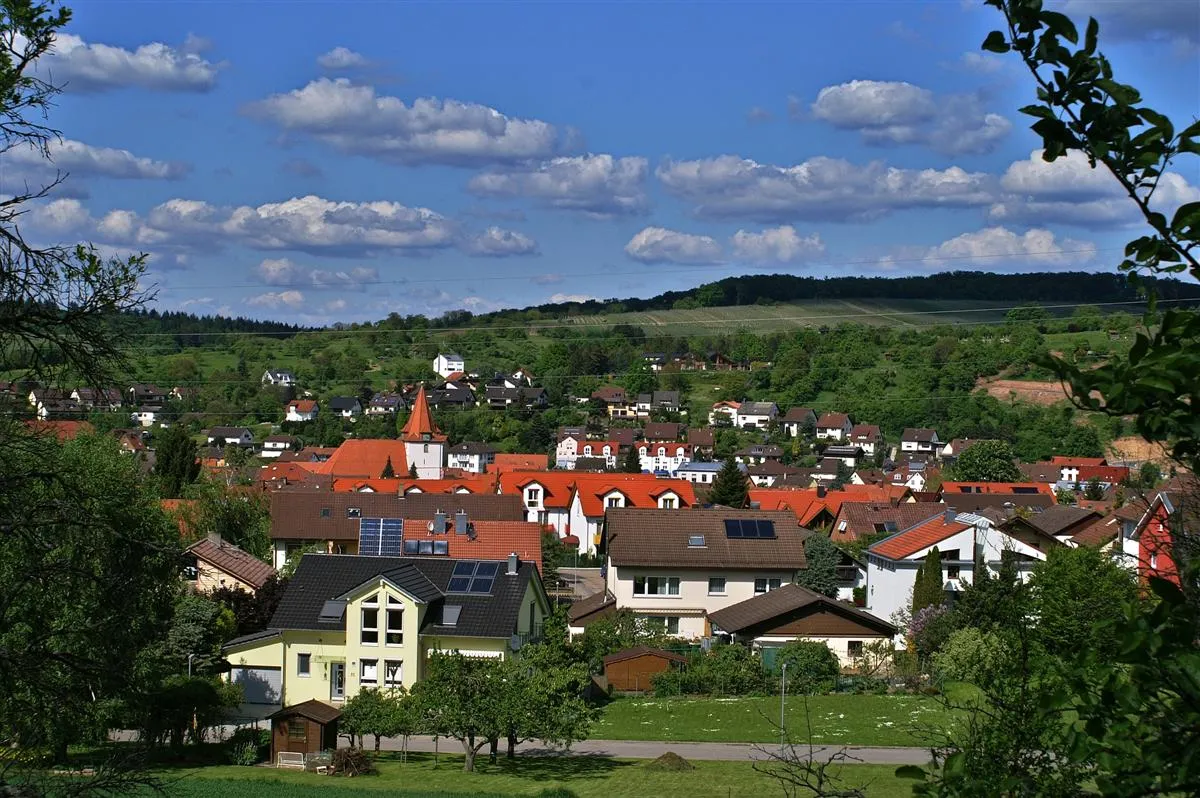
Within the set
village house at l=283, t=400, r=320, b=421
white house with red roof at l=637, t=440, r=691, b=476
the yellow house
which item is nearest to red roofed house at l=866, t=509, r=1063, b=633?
the yellow house

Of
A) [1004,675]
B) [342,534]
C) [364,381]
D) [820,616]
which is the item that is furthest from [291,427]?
[1004,675]

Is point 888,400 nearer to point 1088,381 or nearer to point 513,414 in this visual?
point 513,414

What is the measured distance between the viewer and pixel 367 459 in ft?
287

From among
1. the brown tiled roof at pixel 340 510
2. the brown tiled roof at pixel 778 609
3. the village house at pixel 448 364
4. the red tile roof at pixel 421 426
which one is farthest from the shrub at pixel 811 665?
the village house at pixel 448 364

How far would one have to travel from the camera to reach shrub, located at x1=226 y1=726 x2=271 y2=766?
27344 millimetres

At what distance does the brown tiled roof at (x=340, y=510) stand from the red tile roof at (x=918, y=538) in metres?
17.1

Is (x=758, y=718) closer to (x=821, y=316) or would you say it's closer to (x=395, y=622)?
(x=395, y=622)

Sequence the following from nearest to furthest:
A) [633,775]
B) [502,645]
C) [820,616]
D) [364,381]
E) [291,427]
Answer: [633,775], [502,645], [820,616], [291,427], [364,381]

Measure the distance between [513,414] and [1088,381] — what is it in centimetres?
14093

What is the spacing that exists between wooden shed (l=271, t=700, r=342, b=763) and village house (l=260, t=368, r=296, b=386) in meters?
120

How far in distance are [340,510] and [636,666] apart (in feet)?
66.6

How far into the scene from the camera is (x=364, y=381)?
155 metres

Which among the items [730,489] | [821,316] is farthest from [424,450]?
[821,316]

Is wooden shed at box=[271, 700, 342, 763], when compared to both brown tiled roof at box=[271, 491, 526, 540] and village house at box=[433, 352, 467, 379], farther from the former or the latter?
village house at box=[433, 352, 467, 379]
